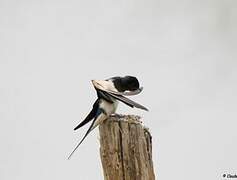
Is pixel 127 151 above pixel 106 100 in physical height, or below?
below

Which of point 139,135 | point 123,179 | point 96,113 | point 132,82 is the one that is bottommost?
point 123,179

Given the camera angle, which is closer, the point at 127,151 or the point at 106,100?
the point at 127,151

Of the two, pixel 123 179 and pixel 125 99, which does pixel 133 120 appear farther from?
pixel 125 99

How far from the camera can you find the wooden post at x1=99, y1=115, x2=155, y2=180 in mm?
2848

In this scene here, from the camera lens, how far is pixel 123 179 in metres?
2.85

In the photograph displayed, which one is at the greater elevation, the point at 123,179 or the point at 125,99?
the point at 125,99

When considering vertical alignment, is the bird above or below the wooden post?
above

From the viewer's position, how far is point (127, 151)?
9.35 feet

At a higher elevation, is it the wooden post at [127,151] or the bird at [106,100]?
the bird at [106,100]

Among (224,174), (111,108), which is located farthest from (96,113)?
(224,174)

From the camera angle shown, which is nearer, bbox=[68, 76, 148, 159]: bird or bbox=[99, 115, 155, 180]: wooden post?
bbox=[99, 115, 155, 180]: wooden post

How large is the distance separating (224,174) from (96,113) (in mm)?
3239

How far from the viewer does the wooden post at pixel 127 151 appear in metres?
2.85

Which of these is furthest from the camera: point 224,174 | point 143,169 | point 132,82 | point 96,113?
point 224,174
